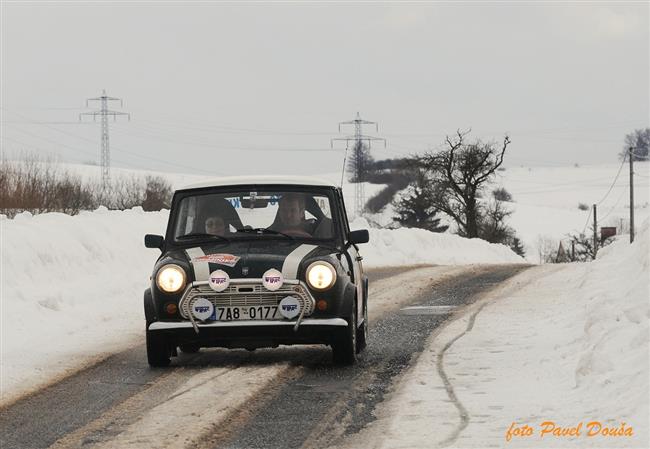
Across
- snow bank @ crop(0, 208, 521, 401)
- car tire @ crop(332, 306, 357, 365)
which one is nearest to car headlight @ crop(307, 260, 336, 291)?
car tire @ crop(332, 306, 357, 365)

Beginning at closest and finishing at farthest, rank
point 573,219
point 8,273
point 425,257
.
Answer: point 8,273 → point 425,257 → point 573,219

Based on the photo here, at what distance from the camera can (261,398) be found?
7855mm

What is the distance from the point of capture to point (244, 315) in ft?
29.9

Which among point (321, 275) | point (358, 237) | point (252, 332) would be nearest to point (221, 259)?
point (252, 332)

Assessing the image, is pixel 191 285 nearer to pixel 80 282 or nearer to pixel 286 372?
pixel 286 372

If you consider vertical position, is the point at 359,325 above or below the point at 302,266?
below

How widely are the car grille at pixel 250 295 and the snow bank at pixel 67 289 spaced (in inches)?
61.2

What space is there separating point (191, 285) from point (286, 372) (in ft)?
3.52

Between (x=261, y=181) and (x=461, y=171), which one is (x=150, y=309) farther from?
(x=461, y=171)

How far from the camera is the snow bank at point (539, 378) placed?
6254mm

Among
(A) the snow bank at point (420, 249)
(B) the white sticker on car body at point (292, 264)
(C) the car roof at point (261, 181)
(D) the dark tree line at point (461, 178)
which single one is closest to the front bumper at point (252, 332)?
(B) the white sticker on car body at point (292, 264)

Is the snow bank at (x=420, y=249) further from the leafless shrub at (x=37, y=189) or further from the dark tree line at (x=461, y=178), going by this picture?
the dark tree line at (x=461, y=178)

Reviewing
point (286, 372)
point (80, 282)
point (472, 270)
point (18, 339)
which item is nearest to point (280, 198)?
point (286, 372)

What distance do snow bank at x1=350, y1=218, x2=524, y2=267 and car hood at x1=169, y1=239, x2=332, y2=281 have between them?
18528mm
